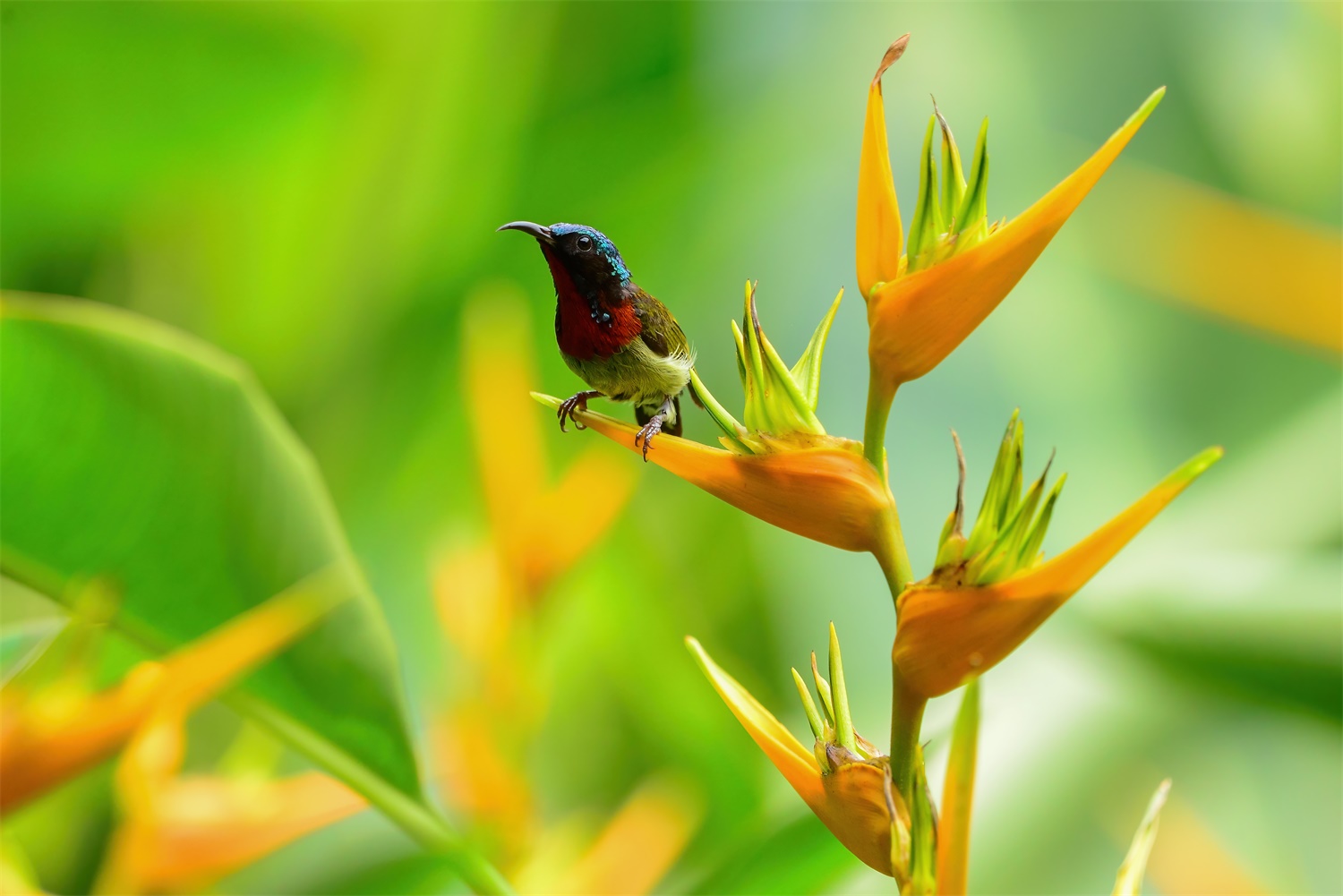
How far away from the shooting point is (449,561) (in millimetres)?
1020

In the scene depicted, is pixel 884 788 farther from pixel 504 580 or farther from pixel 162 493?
pixel 504 580

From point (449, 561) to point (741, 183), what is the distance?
872 mm

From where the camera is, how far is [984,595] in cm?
24

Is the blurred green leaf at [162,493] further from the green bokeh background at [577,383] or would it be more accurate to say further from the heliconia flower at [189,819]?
the green bokeh background at [577,383]

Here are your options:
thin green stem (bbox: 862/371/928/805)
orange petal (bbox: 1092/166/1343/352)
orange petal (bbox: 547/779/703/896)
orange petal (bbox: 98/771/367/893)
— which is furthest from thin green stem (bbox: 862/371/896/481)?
orange petal (bbox: 1092/166/1343/352)

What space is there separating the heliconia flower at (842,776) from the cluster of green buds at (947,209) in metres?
0.09

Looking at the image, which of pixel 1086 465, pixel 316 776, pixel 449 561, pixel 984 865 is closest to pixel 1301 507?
pixel 1086 465

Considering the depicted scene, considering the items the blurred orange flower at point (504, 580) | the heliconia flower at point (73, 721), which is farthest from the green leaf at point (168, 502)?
the blurred orange flower at point (504, 580)

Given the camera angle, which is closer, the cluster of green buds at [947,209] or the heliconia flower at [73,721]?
the cluster of green buds at [947,209]

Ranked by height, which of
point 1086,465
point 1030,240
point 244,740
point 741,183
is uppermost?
point 741,183

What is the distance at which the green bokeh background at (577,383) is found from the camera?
3.32 ft

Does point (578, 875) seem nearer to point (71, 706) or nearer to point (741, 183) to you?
point (71, 706)

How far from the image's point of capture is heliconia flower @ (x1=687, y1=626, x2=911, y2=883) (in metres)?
0.25

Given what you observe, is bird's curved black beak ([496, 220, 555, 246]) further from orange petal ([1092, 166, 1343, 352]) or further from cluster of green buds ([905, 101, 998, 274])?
orange petal ([1092, 166, 1343, 352])
